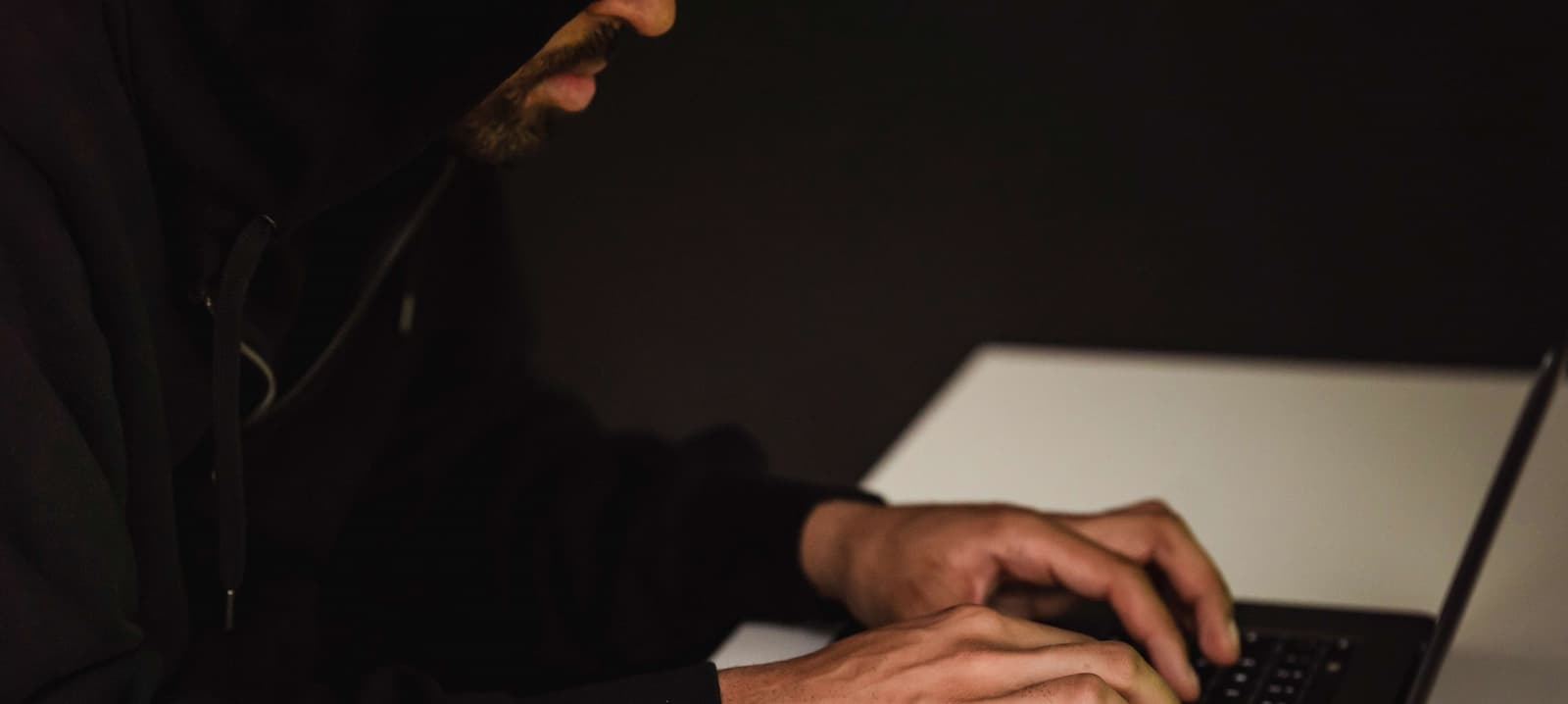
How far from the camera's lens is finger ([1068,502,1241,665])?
1030 mm

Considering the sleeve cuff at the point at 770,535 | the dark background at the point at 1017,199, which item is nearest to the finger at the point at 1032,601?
the sleeve cuff at the point at 770,535

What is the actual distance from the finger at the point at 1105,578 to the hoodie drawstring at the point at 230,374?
0.44 meters

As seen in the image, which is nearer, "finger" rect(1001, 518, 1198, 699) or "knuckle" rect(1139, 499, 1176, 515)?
"finger" rect(1001, 518, 1198, 699)

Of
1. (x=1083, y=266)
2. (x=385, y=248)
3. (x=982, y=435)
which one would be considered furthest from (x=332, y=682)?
(x=1083, y=266)

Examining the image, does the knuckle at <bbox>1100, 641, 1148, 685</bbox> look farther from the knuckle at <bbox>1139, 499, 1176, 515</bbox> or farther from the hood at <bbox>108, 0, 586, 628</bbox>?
the hood at <bbox>108, 0, 586, 628</bbox>

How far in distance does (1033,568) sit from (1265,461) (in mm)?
363

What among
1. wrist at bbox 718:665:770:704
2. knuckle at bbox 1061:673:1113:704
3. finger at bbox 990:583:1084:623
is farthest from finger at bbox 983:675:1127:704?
finger at bbox 990:583:1084:623

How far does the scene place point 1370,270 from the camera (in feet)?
7.47

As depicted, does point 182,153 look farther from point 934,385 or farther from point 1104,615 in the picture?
point 934,385

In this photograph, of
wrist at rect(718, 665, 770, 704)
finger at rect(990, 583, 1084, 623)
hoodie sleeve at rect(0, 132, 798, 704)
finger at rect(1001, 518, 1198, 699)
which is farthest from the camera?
finger at rect(990, 583, 1084, 623)

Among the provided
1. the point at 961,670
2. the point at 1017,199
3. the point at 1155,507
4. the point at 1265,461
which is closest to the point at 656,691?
the point at 961,670

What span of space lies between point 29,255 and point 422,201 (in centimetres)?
38

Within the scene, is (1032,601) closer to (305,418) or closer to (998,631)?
(998,631)

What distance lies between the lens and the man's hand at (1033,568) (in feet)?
3.36
